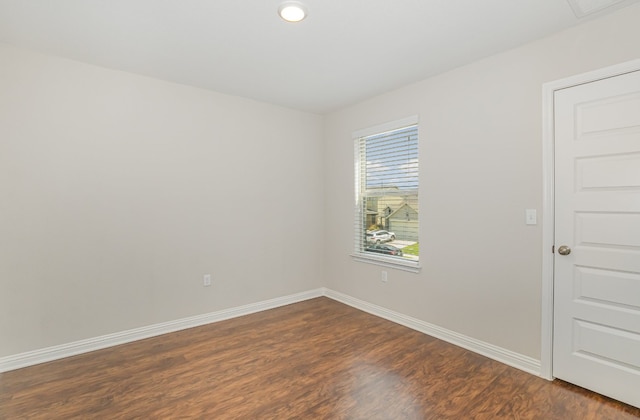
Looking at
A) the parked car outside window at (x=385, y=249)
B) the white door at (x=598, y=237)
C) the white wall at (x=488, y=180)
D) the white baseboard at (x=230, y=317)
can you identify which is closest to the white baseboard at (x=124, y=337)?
the white baseboard at (x=230, y=317)

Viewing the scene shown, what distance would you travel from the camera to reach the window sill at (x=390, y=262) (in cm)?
319

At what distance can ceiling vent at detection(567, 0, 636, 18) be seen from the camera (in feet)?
6.05

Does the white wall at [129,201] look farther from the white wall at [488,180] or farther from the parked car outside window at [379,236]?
the white wall at [488,180]

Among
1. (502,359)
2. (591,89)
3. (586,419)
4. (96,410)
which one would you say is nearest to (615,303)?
(586,419)

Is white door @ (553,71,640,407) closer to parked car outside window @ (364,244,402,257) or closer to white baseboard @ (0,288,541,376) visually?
white baseboard @ (0,288,541,376)

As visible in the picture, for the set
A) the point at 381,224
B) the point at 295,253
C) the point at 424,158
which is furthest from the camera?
the point at 295,253

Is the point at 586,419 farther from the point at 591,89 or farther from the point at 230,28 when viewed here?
the point at 230,28

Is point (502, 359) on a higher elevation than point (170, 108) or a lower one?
lower

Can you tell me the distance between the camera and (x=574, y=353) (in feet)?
7.02

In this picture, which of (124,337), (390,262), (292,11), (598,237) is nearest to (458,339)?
(390,262)

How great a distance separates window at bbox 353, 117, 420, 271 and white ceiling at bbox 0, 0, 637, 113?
694 millimetres

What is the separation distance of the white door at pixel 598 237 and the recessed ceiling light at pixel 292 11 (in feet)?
6.27

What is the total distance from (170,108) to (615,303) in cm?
402

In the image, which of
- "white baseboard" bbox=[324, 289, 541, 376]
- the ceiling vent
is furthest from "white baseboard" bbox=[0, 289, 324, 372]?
the ceiling vent
